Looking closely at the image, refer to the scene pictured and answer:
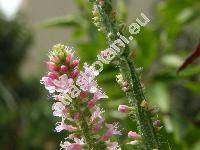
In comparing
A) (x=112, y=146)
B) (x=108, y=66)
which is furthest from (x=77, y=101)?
(x=108, y=66)

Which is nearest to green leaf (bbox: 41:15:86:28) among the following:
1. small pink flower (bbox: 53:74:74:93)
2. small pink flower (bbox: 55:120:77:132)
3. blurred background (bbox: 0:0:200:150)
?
blurred background (bbox: 0:0:200:150)

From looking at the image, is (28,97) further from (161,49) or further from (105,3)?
(105,3)

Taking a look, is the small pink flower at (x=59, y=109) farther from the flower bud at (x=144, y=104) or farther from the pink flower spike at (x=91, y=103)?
the flower bud at (x=144, y=104)

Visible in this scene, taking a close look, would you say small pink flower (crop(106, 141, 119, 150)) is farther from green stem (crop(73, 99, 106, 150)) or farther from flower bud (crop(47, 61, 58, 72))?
A: flower bud (crop(47, 61, 58, 72))

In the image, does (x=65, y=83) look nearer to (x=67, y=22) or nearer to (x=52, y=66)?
(x=52, y=66)

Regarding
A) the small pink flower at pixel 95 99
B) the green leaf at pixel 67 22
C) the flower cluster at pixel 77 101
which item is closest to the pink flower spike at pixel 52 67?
the flower cluster at pixel 77 101
